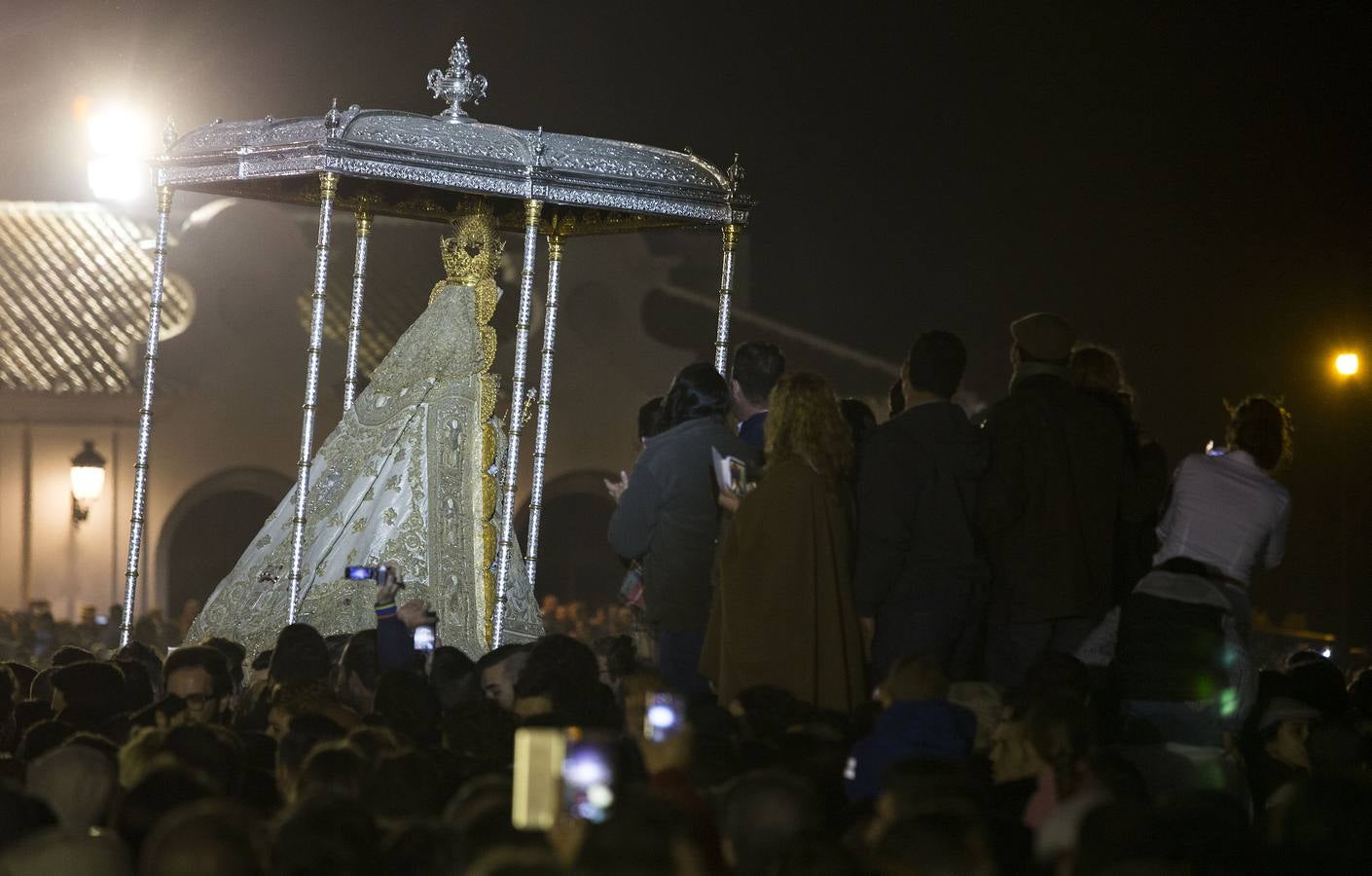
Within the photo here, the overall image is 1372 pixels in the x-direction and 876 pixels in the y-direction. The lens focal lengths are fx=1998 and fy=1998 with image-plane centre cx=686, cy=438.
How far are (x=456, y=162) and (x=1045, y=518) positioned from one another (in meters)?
4.07

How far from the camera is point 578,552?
2067 centimetres

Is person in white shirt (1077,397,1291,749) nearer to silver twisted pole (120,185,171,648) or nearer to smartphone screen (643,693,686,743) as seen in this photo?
smartphone screen (643,693,686,743)

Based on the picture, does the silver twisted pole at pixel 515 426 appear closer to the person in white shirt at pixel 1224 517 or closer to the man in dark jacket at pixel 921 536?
the man in dark jacket at pixel 921 536

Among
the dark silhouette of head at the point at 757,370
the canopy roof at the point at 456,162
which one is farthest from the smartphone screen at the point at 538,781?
the canopy roof at the point at 456,162

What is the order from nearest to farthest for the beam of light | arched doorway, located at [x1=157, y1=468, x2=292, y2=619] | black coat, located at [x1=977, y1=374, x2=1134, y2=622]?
black coat, located at [x1=977, y1=374, x2=1134, y2=622] < arched doorway, located at [x1=157, y1=468, x2=292, y2=619] < the beam of light

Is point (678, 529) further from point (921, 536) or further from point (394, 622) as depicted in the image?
point (394, 622)

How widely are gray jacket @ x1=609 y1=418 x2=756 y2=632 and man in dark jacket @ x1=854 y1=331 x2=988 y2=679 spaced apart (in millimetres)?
810

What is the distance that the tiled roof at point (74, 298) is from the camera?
19.4 meters

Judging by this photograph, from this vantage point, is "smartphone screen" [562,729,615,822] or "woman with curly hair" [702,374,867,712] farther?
"woman with curly hair" [702,374,867,712]

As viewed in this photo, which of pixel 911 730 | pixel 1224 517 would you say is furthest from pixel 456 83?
pixel 911 730

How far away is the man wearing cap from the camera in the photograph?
7.30 m

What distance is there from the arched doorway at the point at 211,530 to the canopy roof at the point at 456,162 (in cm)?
915

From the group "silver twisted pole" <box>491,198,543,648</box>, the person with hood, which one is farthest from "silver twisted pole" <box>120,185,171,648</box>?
the person with hood

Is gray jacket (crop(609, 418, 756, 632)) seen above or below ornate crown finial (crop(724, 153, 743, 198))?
below
